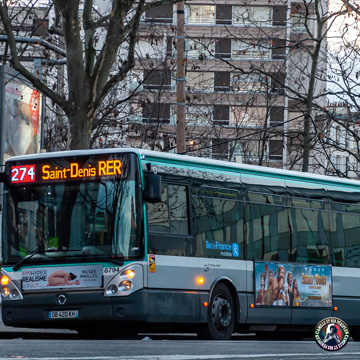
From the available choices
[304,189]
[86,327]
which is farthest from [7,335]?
[304,189]

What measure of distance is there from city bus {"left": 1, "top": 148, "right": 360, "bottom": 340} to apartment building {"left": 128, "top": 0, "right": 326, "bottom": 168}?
1950mm

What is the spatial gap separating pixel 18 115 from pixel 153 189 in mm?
9171

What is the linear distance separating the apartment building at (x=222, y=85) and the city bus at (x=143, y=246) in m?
1.95

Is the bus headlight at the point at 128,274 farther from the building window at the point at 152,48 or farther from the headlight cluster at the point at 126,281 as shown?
the building window at the point at 152,48

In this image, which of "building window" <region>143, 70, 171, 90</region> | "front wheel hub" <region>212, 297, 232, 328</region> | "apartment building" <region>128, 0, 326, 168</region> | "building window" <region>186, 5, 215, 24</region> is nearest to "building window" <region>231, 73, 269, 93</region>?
"apartment building" <region>128, 0, 326, 168</region>

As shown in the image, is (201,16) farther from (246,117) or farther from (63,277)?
(63,277)

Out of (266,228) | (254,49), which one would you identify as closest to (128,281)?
(266,228)

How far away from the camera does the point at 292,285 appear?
18.0 m

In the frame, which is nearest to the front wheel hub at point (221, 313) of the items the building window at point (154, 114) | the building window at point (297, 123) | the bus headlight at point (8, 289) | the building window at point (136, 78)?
the bus headlight at point (8, 289)

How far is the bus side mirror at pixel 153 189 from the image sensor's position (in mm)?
14625

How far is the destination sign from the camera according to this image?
15.1 m

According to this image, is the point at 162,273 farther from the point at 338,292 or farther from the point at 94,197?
the point at 338,292

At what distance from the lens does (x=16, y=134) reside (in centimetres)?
2283

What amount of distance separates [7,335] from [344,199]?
22.7 feet
